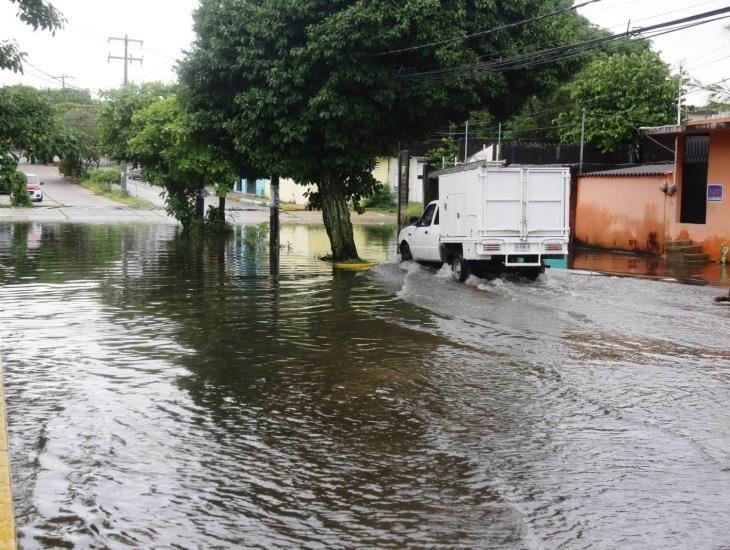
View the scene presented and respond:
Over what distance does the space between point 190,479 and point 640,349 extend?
697 cm

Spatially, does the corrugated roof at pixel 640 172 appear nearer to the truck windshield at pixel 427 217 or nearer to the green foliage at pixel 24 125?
the truck windshield at pixel 427 217

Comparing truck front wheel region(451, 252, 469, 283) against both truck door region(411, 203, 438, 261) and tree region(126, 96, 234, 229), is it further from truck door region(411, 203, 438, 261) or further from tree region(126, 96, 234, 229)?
tree region(126, 96, 234, 229)

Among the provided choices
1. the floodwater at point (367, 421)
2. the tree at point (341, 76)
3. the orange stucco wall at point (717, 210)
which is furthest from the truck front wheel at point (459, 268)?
the orange stucco wall at point (717, 210)

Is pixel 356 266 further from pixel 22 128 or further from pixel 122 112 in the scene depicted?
pixel 122 112

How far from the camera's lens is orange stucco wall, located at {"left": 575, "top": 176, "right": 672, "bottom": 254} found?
28.5 m

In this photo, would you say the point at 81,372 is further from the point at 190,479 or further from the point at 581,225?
the point at 581,225

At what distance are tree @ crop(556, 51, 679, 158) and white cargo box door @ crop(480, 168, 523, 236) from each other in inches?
887

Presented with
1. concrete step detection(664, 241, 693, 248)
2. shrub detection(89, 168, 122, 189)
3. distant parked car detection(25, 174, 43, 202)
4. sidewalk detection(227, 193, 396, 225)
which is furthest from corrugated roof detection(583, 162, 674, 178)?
shrub detection(89, 168, 122, 189)

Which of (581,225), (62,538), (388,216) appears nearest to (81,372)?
(62,538)

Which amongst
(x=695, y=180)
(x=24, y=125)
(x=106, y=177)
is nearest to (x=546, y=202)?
(x=695, y=180)

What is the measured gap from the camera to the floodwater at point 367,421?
5.61m

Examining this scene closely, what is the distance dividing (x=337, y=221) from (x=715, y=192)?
10371 mm

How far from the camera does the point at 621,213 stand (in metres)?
30.3

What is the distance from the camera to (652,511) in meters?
5.78
